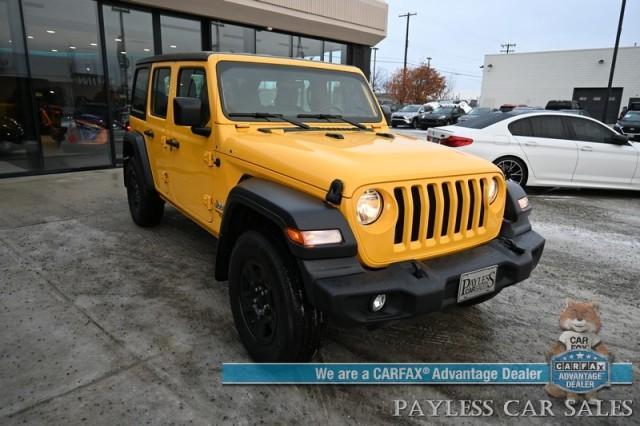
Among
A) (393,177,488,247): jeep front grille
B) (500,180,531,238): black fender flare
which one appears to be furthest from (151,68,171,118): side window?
(500,180,531,238): black fender flare

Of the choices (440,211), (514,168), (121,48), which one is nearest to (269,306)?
(440,211)

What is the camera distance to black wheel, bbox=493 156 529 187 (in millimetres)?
7750

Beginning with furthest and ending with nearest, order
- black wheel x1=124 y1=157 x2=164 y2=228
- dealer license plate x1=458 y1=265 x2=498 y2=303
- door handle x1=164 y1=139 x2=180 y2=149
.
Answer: black wheel x1=124 y1=157 x2=164 y2=228 < door handle x1=164 y1=139 x2=180 y2=149 < dealer license plate x1=458 y1=265 x2=498 y2=303

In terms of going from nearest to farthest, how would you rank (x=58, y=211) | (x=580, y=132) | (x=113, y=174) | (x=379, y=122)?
1. (x=379, y=122)
2. (x=58, y=211)
3. (x=580, y=132)
4. (x=113, y=174)

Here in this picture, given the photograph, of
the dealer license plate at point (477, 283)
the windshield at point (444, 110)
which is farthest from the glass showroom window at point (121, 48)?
the windshield at point (444, 110)

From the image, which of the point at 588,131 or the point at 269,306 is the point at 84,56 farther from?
the point at 588,131

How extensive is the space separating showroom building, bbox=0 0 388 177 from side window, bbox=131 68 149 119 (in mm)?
4938

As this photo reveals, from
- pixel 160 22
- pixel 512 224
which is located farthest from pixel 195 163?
pixel 160 22

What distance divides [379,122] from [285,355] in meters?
2.40

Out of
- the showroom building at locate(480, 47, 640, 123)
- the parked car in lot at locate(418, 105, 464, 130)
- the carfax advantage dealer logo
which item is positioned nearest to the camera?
the carfax advantage dealer logo

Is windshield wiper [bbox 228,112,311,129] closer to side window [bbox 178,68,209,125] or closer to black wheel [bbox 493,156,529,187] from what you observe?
side window [bbox 178,68,209,125]

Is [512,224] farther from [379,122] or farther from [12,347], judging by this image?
[12,347]

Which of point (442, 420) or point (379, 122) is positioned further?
point (379, 122)

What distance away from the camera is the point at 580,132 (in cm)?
789
